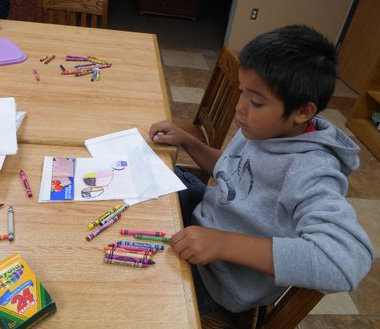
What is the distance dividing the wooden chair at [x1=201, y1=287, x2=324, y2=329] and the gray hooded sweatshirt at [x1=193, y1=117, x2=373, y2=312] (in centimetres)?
3

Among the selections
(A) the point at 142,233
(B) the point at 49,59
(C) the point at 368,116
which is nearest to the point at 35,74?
(B) the point at 49,59

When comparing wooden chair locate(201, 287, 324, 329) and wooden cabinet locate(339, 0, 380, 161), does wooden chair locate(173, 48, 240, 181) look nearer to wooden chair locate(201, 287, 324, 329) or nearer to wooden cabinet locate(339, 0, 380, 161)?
wooden chair locate(201, 287, 324, 329)

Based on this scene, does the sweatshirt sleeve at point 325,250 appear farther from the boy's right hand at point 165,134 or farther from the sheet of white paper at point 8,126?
the sheet of white paper at point 8,126

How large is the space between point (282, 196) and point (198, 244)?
217 mm

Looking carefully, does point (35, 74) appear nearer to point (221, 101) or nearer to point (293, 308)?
point (221, 101)

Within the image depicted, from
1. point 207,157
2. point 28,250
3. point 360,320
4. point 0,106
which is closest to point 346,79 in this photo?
point 360,320

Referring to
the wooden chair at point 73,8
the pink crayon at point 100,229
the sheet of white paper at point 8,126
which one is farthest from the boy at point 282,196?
the wooden chair at point 73,8

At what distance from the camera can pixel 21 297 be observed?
0.56 m

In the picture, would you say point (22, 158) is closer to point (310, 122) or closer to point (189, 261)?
point (189, 261)

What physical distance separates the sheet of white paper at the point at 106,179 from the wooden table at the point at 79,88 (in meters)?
0.11

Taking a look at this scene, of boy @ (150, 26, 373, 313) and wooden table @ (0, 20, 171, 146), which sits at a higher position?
boy @ (150, 26, 373, 313)

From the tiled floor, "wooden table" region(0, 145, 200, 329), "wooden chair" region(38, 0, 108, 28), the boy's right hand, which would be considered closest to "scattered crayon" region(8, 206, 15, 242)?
"wooden table" region(0, 145, 200, 329)

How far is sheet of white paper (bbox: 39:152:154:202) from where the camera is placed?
0.82 m

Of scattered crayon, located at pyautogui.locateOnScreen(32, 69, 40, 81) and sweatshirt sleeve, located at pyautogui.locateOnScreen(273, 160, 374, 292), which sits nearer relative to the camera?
sweatshirt sleeve, located at pyautogui.locateOnScreen(273, 160, 374, 292)
